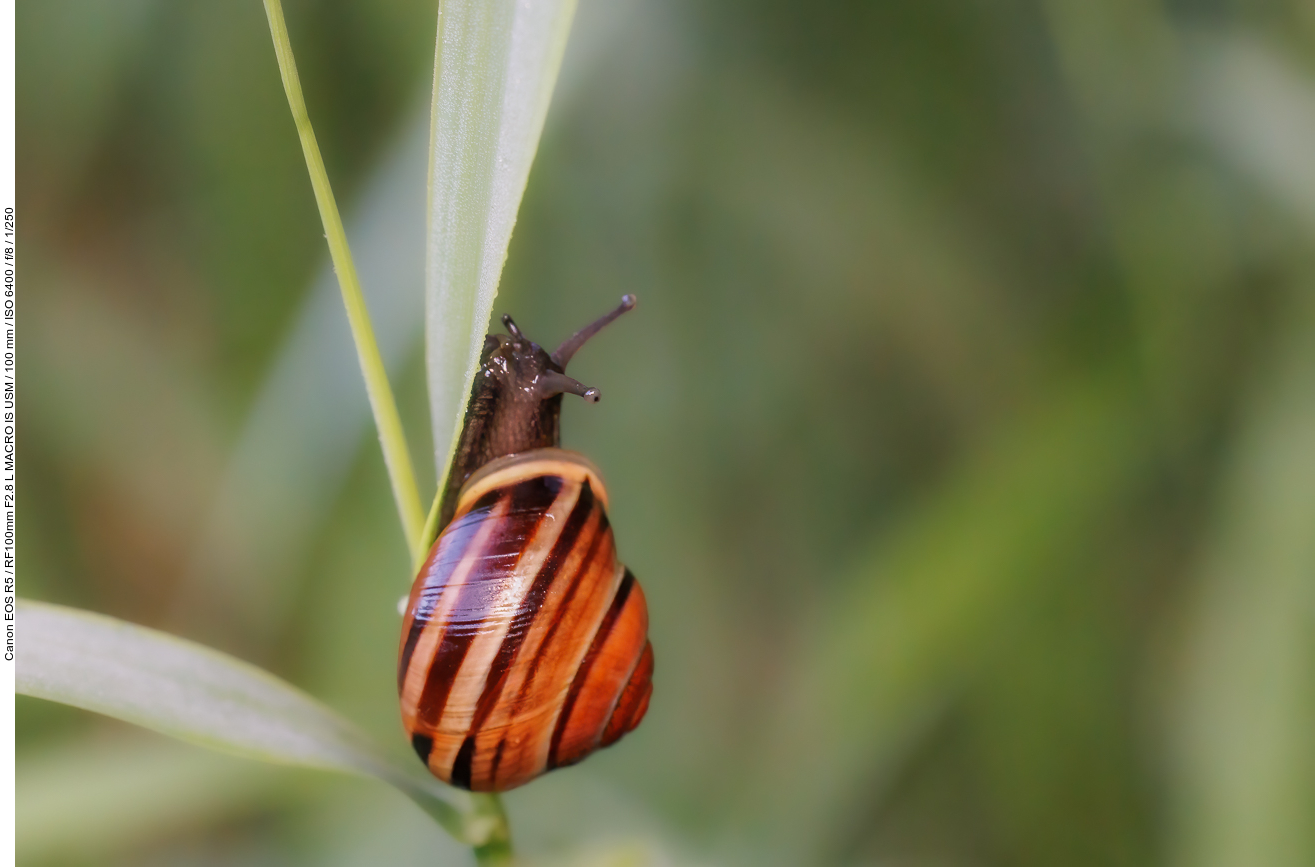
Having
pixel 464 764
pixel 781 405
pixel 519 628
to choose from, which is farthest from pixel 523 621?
pixel 781 405

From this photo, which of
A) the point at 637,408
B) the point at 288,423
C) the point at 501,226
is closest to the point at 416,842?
the point at 288,423

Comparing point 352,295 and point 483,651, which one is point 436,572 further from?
point 352,295

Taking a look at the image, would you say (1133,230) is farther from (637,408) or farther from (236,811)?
(236,811)

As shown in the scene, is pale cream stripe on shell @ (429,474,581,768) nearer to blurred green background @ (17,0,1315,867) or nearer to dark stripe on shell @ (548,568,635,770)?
dark stripe on shell @ (548,568,635,770)

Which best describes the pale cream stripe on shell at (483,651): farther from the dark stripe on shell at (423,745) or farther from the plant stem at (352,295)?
the plant stem at (352,295)

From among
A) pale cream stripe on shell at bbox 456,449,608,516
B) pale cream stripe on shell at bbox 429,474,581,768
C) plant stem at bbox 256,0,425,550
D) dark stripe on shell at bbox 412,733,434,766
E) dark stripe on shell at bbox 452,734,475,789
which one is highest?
plant stem at bbox 256,0,425,550

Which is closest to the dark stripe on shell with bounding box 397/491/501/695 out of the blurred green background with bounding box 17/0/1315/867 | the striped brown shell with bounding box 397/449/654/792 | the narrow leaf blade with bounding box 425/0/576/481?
the striped brown shell with bounding box 397/449/654/792

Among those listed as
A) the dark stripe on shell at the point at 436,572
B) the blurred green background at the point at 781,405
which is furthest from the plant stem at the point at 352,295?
the blurred green background at the point at 781,405
